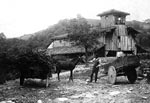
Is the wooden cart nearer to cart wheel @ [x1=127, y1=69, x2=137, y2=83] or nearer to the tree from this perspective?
cart wheel @ [x1=127, y1=69, x2=137, y2=83]

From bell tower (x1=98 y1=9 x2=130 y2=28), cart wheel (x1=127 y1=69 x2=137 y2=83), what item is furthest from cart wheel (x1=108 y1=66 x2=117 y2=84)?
bell tower (x1=98 y1=9 x2=130 y2=28)

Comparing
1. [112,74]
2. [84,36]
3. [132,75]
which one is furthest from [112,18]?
[112,74]

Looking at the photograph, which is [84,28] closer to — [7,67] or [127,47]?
[127,47]

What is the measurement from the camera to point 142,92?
35.8 feet

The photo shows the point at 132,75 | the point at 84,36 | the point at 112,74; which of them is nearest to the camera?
the point at 112,74

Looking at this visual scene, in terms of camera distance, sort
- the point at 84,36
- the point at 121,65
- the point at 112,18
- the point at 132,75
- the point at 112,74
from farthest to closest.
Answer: the point at 112,18 → the point at 84,36 → the point at 132,75 → the point at 112,74 → the point at 121,65

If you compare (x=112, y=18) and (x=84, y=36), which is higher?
(x=112, y=18)

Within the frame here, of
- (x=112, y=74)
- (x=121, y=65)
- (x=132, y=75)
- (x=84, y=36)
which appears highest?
(x=84, y=36)

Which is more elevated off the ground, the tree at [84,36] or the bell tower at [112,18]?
the bell tower at [112,18]

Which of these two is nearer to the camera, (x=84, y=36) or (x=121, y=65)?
(x=121, y=65)

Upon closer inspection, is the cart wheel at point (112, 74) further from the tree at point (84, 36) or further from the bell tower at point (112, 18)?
the bell tower at point (112, 18)

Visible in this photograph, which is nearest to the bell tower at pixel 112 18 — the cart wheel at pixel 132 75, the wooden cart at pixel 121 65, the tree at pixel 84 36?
the tree at pixel 84 36

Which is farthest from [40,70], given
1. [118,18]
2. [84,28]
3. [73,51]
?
[118,18]

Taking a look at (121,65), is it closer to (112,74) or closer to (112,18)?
(112,74)
